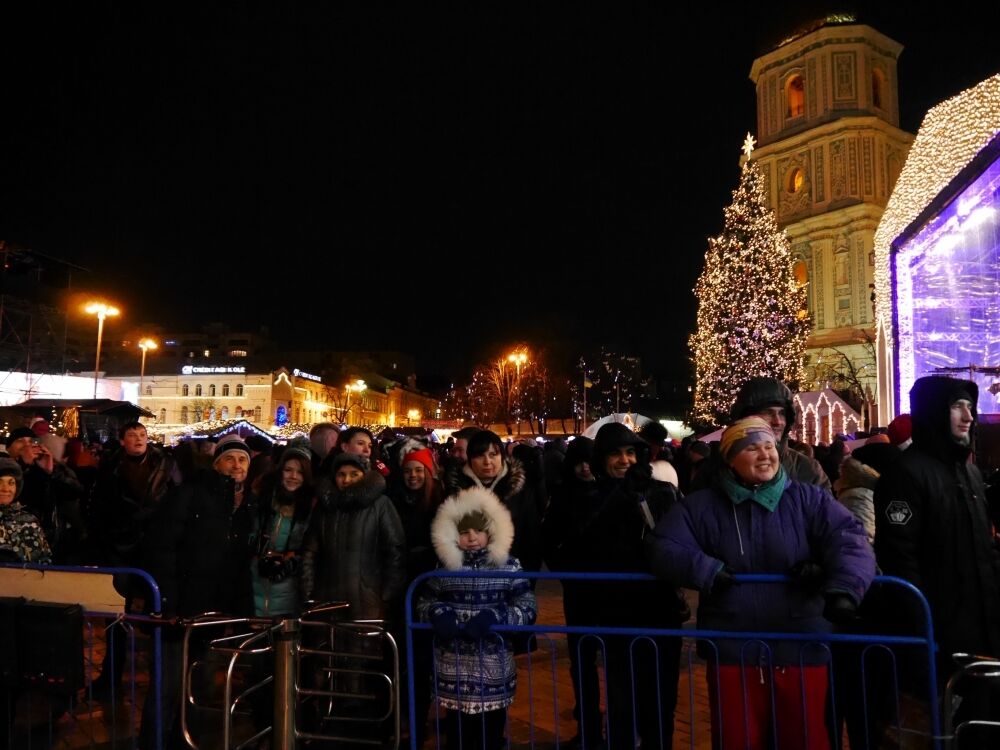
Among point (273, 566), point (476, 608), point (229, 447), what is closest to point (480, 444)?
point (476, 608)

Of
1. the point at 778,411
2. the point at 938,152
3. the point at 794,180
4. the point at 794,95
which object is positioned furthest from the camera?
the point at 794,95

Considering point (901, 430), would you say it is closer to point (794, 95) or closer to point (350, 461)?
point (350, 461)

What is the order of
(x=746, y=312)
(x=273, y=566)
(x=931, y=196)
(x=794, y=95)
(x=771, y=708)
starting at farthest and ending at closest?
(x=794, y=95) → (x=746, y=312) → (x=931, y=196) → (x=273, y=566) → (x=771, y=708)

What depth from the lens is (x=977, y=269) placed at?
14.2 meters

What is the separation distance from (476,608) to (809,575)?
5.96ft

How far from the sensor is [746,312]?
3256cm

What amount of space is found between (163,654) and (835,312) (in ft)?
142

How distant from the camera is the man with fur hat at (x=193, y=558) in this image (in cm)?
493

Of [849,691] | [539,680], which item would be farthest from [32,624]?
[849,691]

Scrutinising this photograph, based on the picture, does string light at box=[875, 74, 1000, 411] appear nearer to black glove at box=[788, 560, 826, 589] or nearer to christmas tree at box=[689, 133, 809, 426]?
black glove at box=[788, 560, 826, 589]

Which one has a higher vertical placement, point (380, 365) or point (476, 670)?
point (380, 365)

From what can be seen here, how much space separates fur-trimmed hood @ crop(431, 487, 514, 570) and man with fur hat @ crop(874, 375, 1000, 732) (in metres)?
2.01

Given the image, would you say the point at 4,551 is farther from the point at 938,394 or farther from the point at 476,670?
the point at 938,394

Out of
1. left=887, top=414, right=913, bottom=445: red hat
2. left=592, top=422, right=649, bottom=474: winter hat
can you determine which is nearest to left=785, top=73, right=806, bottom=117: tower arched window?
left=887, top=414, right=913, bottom=445: red hat
